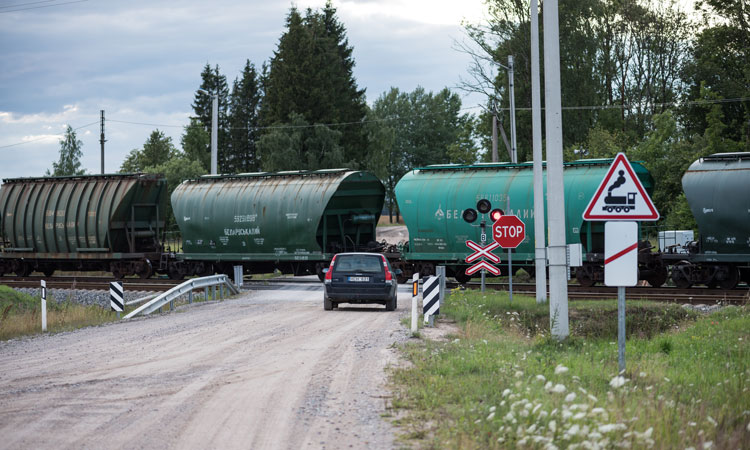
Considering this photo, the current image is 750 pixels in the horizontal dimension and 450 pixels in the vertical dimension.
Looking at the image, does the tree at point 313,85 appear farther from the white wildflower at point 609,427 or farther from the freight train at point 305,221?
the white wildflower at point 609,427

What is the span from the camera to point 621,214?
8.83 m

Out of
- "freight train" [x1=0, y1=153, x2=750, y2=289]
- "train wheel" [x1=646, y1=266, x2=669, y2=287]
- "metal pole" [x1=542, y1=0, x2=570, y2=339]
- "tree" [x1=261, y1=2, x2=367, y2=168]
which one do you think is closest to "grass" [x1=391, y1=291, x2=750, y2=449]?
"metal pole" [x1=542, y1=0, x2=570, y2=339]

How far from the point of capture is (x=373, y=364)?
461 inches

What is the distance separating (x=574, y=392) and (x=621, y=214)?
206 cm

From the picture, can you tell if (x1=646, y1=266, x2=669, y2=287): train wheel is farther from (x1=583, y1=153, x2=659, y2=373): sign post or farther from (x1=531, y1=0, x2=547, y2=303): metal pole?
(x1=583, y1=153, x2=659, y2=373): sign post

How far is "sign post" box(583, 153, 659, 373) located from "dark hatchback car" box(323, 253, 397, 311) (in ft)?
39.0

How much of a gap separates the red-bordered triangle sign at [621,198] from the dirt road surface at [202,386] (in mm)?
3063

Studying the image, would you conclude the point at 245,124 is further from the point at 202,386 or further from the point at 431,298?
the point at 202,386

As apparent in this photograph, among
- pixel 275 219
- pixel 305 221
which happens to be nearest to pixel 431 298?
pixel 305 221

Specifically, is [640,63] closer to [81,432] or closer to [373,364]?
[373,364]

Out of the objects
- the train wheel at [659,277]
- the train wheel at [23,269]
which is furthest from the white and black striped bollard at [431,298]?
the train wheel at [23,269]

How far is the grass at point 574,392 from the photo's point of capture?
6.88 metres

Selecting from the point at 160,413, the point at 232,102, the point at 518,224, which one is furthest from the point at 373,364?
the point at 232,102

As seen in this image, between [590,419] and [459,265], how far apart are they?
22476 millimetres
